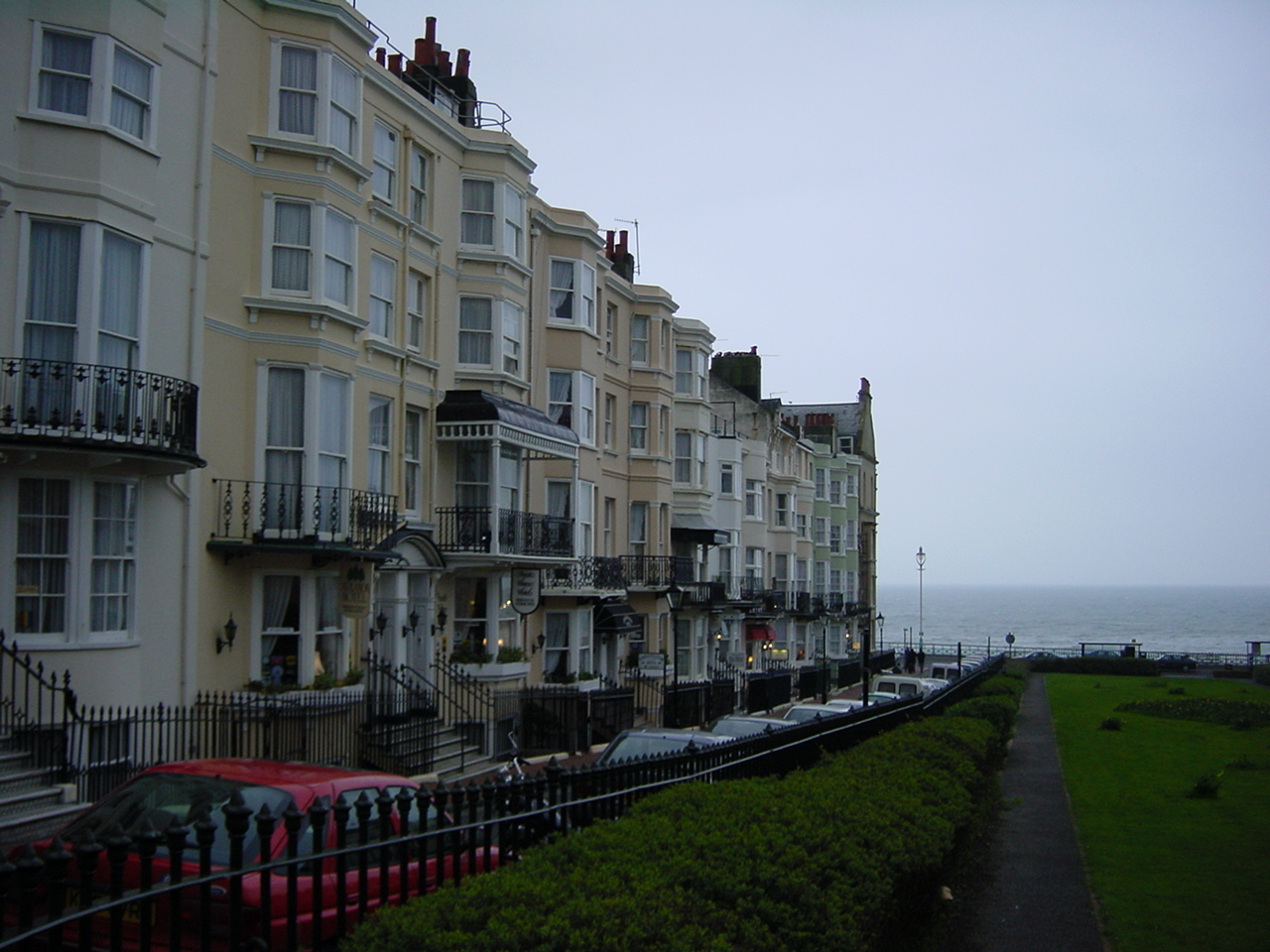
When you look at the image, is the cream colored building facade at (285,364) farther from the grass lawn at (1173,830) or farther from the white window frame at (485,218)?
the grass lawn at (1173,830)

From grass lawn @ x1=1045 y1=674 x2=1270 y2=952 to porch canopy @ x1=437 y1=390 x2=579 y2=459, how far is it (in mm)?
13018

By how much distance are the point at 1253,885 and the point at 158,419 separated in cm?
1498

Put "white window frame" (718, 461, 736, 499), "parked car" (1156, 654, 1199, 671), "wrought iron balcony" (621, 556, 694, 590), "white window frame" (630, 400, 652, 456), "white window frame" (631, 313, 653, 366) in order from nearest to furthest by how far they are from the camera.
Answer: "wrought iron balcony" (621, 556, 694, 590), "white window frame" (630, 400, 652, 456), "white window frame" (631, 313, 653, 366), "white window frame" (718, 461, 736, 499), "parked car" (1156, 654, 1199, 671)

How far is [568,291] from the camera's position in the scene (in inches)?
1257

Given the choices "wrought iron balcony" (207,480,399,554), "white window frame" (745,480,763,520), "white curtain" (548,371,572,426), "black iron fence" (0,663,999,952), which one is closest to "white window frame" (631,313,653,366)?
"white curtain" (548,371,572,426)

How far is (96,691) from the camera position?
16188 mm

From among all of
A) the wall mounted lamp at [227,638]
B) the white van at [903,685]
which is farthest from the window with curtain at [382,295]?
the white van at [903,685]

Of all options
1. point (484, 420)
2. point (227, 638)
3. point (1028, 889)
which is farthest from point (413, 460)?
point (1028, 889)

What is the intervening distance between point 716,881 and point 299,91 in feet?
56.9

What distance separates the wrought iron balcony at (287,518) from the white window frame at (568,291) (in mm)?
11635

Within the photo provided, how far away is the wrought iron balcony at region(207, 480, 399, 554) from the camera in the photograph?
63.0ft

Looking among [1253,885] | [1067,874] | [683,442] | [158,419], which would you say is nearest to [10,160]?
[158,419]

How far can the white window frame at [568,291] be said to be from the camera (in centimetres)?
3173

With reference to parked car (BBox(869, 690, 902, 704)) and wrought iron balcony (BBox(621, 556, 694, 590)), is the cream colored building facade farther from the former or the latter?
parked car (BBox(869, 690, 902, 704))
